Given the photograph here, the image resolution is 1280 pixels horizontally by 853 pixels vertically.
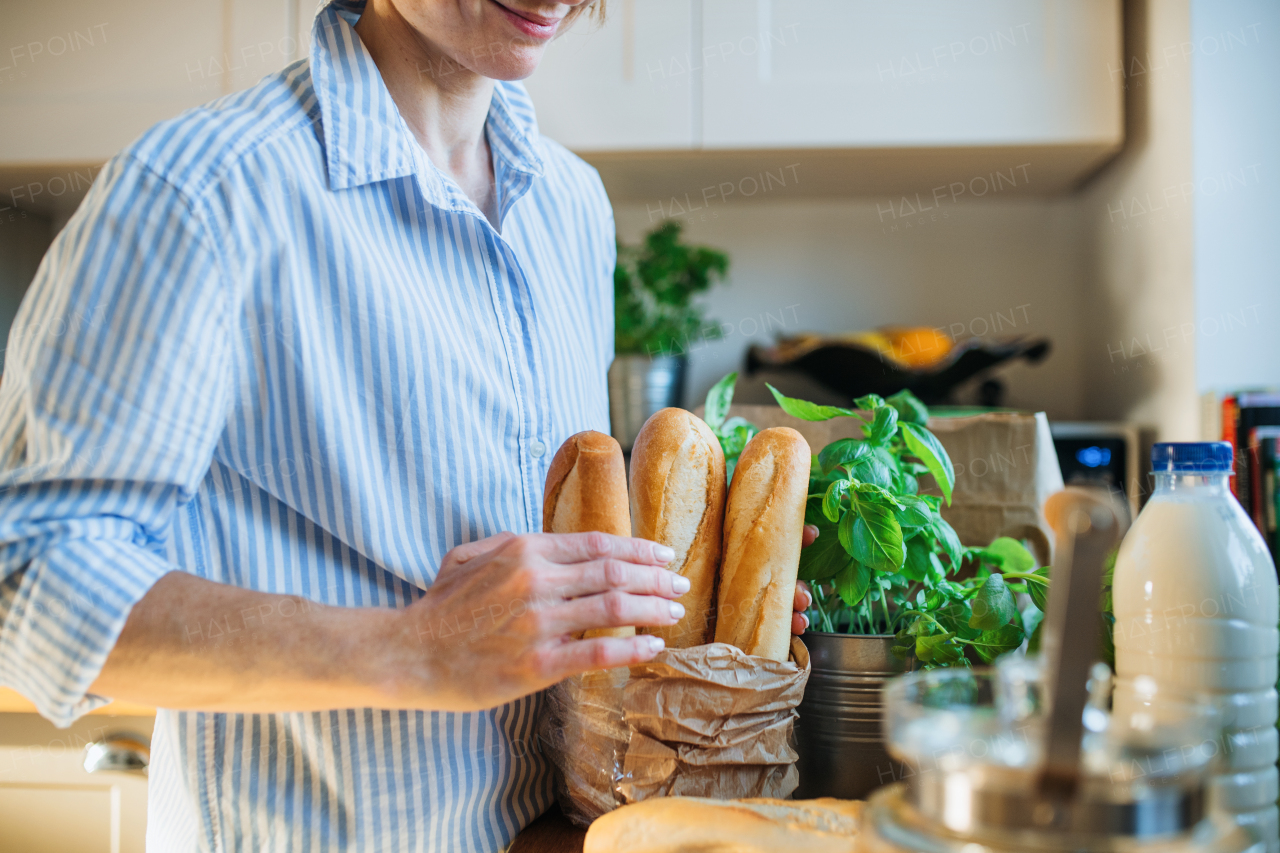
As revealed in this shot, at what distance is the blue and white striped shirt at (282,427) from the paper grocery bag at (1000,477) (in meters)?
0.47

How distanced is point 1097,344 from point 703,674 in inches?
60.0

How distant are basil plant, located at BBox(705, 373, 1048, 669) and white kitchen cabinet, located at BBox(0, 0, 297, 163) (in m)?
1.43

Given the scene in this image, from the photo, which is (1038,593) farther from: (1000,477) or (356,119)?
(356,119)

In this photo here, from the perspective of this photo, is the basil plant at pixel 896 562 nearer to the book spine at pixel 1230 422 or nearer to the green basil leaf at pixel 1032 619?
the green basil leaf at pixel 1032 619

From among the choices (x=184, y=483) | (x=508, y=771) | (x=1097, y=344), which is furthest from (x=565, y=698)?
(x=1097, y=344)

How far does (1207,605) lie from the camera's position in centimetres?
52

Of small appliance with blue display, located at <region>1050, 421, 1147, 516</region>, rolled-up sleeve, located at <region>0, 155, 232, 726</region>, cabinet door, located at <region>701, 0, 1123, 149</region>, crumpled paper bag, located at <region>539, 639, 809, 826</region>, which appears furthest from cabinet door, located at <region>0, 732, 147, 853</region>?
small appliance with blue display, located at <region>1050, 421, 1147, 516</region>

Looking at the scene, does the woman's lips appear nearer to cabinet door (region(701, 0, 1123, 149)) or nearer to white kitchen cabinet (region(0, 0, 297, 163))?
cabinet door (region(701, 0, 1123, 149))

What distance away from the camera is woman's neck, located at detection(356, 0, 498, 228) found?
2.28 feet

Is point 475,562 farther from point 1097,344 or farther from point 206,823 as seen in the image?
point 1097,344

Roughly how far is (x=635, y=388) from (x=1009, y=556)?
3.20 ft

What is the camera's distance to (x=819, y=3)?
154 centimetres

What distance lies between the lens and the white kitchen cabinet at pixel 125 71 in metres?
1.63

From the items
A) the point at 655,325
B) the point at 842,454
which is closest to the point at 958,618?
the point at 842,454
